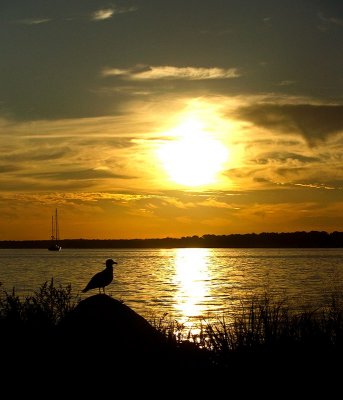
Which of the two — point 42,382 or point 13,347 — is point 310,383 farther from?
point 13,347

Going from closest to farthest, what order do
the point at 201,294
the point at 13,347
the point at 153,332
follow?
the point at 153,332 → the point at 13,347 → the point at 201,294

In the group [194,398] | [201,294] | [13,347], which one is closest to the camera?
[194,398]

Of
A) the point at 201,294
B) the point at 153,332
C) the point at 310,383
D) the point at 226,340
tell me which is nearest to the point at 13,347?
the point at 153,332

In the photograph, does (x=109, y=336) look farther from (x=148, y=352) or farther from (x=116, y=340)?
(x=148, y=352)

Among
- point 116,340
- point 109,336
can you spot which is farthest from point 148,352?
point 109,336

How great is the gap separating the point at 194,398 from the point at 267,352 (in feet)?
5.81

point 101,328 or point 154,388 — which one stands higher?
point 101,328

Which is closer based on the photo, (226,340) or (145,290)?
(226,340)

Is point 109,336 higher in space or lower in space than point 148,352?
higher

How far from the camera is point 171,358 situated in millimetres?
12305

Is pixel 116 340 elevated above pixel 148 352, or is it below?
above

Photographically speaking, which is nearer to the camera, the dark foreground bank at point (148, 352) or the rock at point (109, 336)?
the dark foreground bank at point (148, 352)

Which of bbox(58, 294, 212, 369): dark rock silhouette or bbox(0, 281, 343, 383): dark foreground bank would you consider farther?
bbox(58, 294, 212, 369): dark rock silhouette

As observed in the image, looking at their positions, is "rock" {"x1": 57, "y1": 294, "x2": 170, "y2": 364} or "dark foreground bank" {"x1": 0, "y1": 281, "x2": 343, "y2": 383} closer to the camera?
"dark foreground bank" {"x1": 0, "y1": 281, "x2": 343, "y2": 383}
